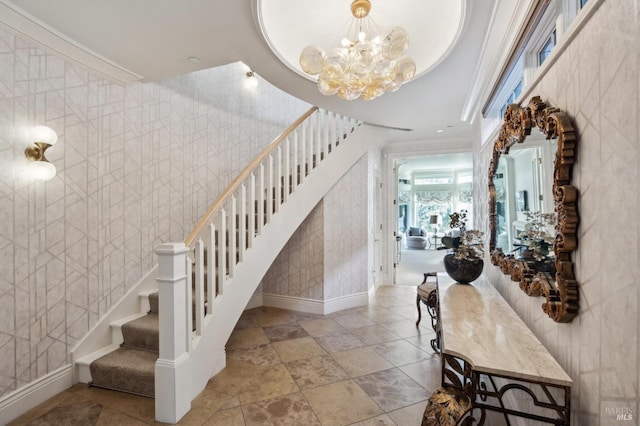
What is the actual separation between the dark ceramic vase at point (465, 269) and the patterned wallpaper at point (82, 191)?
2.98m

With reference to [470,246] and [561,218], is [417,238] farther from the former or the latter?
[561,218]

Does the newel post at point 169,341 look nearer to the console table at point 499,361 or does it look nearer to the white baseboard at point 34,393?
the white baseboard at point 34,393

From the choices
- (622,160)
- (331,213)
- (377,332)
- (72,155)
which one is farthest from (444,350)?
(72,155)

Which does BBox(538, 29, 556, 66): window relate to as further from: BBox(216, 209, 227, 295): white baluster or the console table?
BBox(216, 209, 227, 295): white baluster

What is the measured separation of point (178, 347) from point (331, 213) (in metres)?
2.62

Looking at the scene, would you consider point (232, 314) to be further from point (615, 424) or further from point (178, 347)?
point (615, 424)

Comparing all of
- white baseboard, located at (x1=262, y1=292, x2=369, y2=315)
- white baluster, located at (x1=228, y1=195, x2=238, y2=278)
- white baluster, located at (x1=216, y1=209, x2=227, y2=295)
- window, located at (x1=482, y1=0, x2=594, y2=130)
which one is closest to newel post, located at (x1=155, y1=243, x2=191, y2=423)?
white baluster, located at (x1=216, y1=209, x2=227, y2=295)

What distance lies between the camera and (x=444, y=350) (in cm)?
136

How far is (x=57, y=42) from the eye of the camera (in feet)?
6.81

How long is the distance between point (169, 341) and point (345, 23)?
2.89 metres

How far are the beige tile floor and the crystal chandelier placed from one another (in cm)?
237

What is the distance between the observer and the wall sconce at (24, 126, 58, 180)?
6.46ft

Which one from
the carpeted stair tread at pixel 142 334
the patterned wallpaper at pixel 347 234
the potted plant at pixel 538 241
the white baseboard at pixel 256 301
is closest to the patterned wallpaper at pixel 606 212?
the potted plant at pixel 538 241

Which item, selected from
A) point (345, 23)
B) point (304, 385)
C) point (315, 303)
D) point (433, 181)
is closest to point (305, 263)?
point (315, 303)
